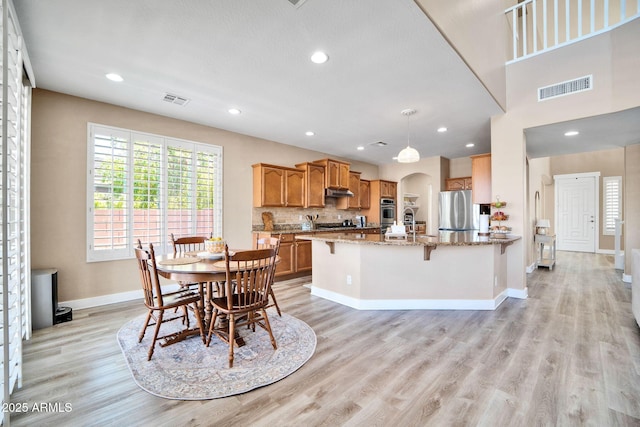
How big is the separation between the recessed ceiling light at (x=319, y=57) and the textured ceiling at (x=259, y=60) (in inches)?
2.3

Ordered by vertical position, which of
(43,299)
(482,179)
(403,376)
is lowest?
(403,376)

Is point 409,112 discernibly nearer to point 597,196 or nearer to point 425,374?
point 425,374

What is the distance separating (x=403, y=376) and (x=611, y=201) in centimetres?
1000

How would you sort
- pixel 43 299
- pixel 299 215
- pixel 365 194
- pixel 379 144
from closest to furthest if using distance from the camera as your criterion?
1. pixel 43 299
2. pixel 379 144
3. pixel 299 215
4. pixel 365 194

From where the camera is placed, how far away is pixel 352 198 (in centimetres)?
712

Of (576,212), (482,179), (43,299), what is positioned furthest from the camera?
(576,212)

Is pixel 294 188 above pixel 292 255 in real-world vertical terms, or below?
above

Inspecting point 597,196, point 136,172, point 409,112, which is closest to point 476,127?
point 409,112

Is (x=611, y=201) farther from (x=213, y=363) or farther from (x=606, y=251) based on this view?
(x=213, y=363)

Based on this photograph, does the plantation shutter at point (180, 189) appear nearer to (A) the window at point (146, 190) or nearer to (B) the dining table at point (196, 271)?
(A) the window at point (146, 190)

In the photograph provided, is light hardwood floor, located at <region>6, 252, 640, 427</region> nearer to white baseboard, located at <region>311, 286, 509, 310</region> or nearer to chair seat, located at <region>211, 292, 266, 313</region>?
white baseboard, located at <region>311, 286, 509, 310</region>

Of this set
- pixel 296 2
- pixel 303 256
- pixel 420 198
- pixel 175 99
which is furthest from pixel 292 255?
pixel 420 198

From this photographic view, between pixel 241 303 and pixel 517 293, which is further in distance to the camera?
pixel 517 293

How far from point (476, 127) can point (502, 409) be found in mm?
4364
